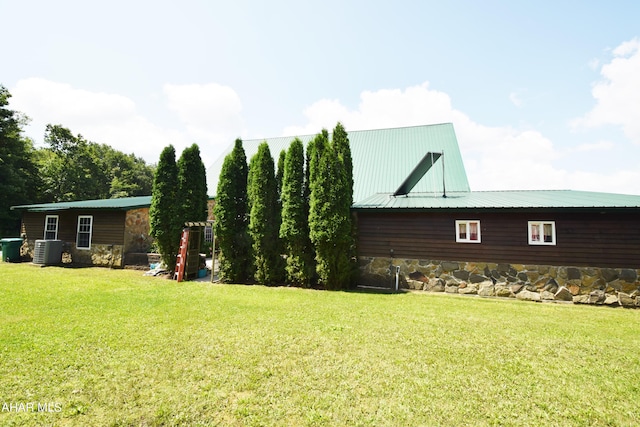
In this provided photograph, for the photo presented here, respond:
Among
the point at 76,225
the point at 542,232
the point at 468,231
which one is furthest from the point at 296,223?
the point at 76,225

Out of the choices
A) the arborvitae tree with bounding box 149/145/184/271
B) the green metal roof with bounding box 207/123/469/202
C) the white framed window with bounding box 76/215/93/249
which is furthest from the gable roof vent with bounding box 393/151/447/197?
the white framed window with bounding box 76/215/93/249

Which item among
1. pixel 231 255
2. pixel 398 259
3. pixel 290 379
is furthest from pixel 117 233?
pixel 290 379

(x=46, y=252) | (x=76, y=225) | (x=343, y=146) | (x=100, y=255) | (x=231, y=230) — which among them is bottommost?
(x=100, y=255)

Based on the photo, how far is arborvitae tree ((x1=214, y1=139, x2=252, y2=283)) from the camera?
1134 cm

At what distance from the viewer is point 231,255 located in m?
11.4

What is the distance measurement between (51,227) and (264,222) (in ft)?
43.7

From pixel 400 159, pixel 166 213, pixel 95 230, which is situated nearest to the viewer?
pixel 166 213

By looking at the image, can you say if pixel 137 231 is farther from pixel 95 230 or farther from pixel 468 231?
pixel 468 231

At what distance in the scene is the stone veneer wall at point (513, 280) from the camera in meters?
8.85

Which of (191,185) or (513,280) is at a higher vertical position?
(191,185)

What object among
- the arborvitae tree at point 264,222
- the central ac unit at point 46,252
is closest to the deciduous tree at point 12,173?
the central ac unit at point 46,252

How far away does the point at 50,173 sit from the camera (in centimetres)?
2941

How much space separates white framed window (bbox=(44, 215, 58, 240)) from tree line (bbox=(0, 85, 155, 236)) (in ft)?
36.9

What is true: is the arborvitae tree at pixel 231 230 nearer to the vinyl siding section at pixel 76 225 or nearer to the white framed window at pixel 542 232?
the vinyl siding section at pixel 76 225
